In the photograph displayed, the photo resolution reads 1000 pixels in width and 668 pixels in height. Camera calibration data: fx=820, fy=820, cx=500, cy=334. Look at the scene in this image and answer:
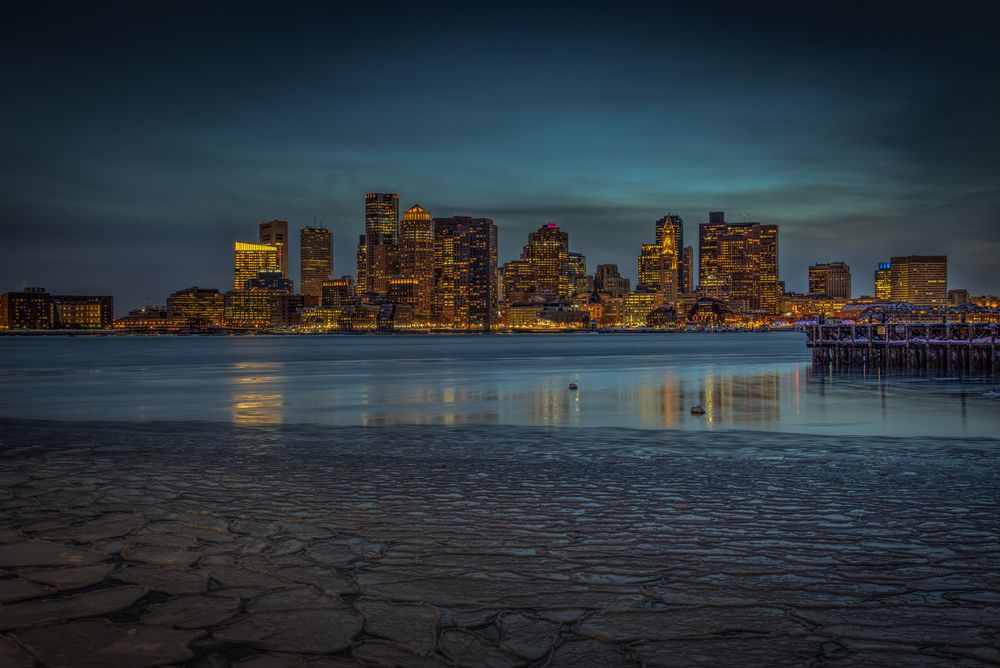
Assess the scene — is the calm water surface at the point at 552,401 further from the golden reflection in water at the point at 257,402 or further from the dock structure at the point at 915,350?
the dock structure at the point at 915,350

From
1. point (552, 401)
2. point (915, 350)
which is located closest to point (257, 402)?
point (552, 401)

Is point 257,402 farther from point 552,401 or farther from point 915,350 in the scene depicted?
point 915,350

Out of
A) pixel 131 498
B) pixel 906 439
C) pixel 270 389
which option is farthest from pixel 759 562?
pixel 270 389

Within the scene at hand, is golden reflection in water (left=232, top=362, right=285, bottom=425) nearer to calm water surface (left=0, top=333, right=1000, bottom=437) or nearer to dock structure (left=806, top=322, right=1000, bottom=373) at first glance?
calm water surface (left=0, top=333, right=1000, bottom=437)

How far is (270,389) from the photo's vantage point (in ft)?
155

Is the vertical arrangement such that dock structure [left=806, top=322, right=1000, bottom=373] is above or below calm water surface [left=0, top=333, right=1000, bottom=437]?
above

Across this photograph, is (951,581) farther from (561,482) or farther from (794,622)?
(561,482)

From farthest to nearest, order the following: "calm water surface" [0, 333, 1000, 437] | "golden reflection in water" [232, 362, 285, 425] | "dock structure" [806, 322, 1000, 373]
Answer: "dock structure" [806, 322, 1000, 373] → "golden reflection in water" [232, 362, 285, 425] → "calm water surface" [0, 333, 1000, 437]

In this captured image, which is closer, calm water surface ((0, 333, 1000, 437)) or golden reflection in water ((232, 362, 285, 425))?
calm water surface ((0, 333, 1000, 437))

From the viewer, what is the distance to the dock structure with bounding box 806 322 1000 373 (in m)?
58.0

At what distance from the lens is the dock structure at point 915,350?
2282 inches

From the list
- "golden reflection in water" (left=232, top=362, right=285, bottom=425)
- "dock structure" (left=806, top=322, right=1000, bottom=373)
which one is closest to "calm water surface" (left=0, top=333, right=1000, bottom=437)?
"golden reflection in water" (left=232, top=362, right=285, bottom=425)

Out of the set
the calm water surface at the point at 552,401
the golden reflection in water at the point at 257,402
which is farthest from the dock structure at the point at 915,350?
the golden reflection in water at the point at 257,402

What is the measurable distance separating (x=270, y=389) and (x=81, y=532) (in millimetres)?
36580
